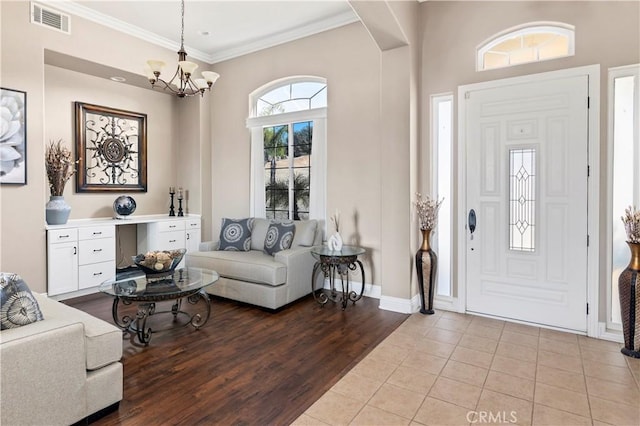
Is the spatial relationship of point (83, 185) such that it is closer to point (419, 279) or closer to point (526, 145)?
point (419, 279)

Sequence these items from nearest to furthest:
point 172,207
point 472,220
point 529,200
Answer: point 529,200 < point 472,220 < point 172,207

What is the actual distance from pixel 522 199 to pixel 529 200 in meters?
0.06

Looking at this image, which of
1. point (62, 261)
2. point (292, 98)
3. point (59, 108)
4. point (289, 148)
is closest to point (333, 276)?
point (289, 148)

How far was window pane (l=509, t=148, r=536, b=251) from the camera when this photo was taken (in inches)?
137

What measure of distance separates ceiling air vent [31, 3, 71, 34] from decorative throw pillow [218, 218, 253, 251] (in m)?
2.98

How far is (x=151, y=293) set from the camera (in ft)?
10.0

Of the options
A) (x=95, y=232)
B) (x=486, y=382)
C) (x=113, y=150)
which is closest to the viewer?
(x=486, y=382)

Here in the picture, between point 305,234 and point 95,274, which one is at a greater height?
point 305,234

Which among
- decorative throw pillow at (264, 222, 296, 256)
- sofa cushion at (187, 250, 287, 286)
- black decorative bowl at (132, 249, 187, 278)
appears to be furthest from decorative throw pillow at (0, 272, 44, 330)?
decorative throw pillow at (264, 222, 296, 256)

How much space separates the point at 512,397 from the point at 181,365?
7.59 ft

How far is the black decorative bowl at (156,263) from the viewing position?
3.35 meters

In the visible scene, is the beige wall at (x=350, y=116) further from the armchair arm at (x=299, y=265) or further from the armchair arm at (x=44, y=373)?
the armchair arm at (x=44, y=373)

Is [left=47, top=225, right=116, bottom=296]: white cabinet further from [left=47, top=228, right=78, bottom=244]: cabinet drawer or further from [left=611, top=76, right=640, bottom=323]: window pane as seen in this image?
[left=611, top=76, right=640, bottom=323]: window pane

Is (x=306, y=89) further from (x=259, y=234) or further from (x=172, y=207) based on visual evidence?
(x=172, y=207)
